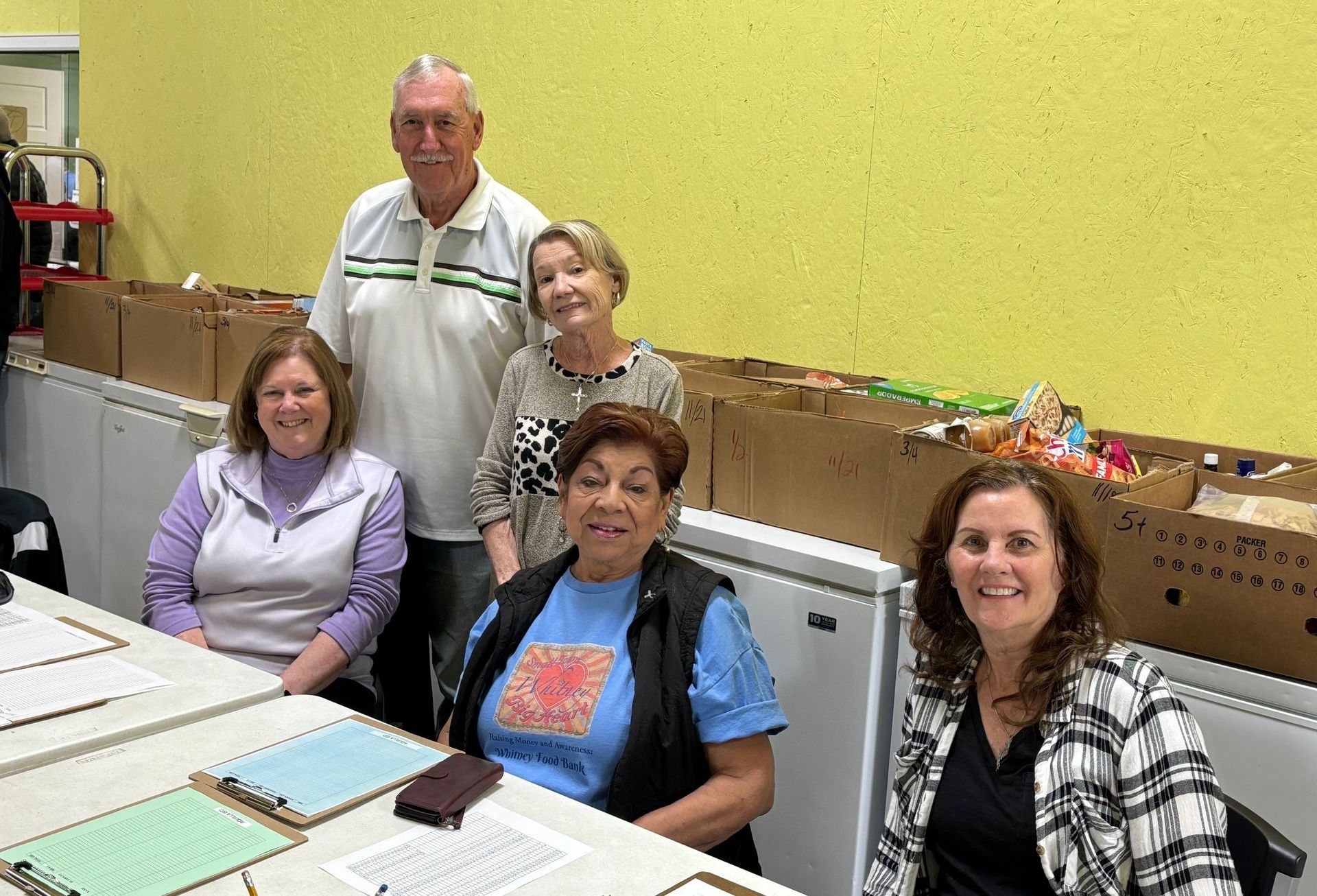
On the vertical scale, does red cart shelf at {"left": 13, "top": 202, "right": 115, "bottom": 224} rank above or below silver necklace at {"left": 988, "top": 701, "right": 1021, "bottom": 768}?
above

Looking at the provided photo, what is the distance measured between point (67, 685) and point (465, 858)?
0.85 m

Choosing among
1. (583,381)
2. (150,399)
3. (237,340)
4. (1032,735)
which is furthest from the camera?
(150,399)

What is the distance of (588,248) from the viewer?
229cm

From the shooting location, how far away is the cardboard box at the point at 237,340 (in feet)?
11.7

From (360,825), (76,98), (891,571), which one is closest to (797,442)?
(891,571)

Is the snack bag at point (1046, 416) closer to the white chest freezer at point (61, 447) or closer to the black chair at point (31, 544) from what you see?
the black chair at point (31, 544)

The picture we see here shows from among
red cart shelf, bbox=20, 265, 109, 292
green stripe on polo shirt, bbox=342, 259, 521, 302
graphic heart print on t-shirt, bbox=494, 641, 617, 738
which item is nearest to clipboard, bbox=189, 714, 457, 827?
graphic heart print on t-shirt, bbox=494, 641, 617, 738

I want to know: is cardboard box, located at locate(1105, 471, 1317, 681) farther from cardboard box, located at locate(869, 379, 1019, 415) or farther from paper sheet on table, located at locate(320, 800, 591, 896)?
paper sheet on table, located at locate(320, 800, 591, 896)

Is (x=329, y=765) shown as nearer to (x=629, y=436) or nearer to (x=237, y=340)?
(x=629, y=436)

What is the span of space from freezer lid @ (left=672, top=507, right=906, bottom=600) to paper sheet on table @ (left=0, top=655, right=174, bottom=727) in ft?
3.77

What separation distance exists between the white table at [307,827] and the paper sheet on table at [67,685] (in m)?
0.17

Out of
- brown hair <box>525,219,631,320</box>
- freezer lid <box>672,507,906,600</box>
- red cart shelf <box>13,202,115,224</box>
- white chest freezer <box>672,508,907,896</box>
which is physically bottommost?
white chest freezer <box>672,508,907,896</box>

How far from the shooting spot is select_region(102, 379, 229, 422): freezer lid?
12.1ft

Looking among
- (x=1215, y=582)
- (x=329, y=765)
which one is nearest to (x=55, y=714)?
(x=329, y=765)
